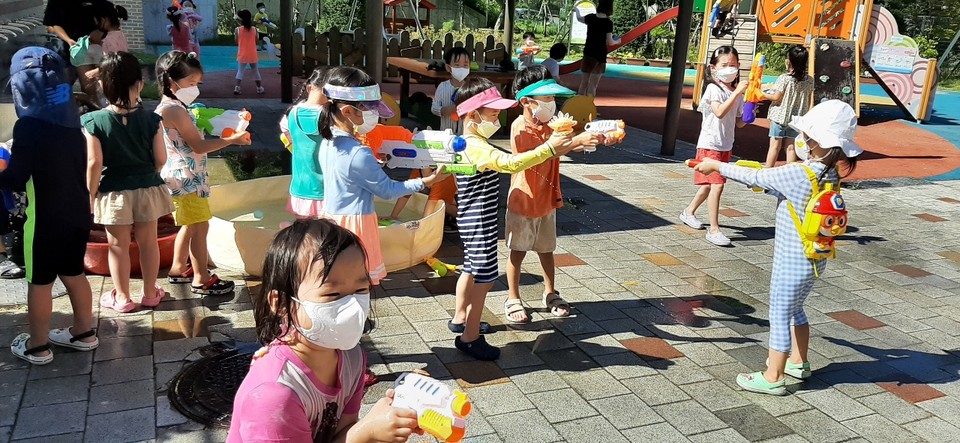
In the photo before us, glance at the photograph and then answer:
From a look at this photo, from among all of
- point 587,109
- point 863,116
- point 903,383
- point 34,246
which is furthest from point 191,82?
point 863,116

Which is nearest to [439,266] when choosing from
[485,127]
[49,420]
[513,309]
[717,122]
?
[513,309]

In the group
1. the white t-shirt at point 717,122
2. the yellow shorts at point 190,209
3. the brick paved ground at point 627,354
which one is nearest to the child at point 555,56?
the white t-shirt at point 717,122

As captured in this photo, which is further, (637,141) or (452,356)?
(637,141)

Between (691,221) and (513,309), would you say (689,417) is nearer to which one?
(513,309)

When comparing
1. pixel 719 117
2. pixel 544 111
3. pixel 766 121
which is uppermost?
pixel 544 111

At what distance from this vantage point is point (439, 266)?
5965 millimetres

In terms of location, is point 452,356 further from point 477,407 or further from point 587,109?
point 587,109

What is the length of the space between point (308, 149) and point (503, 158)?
1143mm

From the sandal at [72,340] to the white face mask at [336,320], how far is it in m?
3.04

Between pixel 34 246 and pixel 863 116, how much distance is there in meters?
19.2

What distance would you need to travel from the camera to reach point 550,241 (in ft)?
16.8

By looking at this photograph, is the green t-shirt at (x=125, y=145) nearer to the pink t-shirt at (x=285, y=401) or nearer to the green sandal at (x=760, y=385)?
the pink t-shirt at (x=285, y=401)

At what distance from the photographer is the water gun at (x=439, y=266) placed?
5938 mm

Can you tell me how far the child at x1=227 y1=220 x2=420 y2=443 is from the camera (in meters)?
1.76
